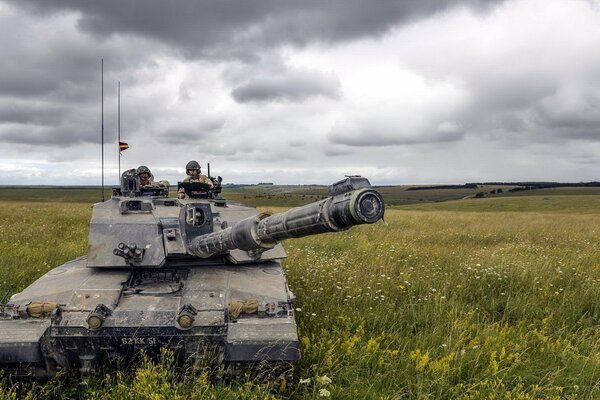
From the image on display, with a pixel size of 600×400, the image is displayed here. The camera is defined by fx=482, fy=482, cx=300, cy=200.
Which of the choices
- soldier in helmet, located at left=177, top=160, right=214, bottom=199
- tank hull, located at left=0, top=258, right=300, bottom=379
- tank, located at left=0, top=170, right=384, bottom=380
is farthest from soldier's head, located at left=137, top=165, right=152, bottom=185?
tank hull, located at left=0, top=258, right=300, bottom=379

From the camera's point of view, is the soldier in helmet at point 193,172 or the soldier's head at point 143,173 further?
the soldier's head at point 143,173

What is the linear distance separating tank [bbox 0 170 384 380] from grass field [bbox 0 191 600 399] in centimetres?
32

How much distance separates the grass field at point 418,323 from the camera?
5.42 m

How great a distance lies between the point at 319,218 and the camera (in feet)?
13.0

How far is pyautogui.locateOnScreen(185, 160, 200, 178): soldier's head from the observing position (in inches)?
396

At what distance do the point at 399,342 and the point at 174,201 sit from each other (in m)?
4.51

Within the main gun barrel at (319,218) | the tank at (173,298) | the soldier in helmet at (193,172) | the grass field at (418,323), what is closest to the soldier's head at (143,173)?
the soldier in helmet at (193,172)

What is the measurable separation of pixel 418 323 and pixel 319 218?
14.6 feet

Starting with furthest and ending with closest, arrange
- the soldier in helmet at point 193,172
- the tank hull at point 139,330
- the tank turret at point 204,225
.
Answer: the soldier in helmet at point 193,172 < the tank hull at point 139,330 < the tank turret at point 204,225

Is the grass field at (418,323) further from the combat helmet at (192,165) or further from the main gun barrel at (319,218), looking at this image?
the combat helmet at (192,165)

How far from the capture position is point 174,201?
28.0 ft

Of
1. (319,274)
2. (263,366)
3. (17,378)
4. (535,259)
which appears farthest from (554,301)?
(17,378)

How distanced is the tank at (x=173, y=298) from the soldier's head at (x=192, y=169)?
2876 millimetres

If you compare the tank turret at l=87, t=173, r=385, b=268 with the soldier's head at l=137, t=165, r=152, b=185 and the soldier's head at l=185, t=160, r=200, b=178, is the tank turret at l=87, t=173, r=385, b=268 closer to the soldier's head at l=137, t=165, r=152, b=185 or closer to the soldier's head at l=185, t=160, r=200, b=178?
the soldier's head at l=185, t=160, r=200, b=178
